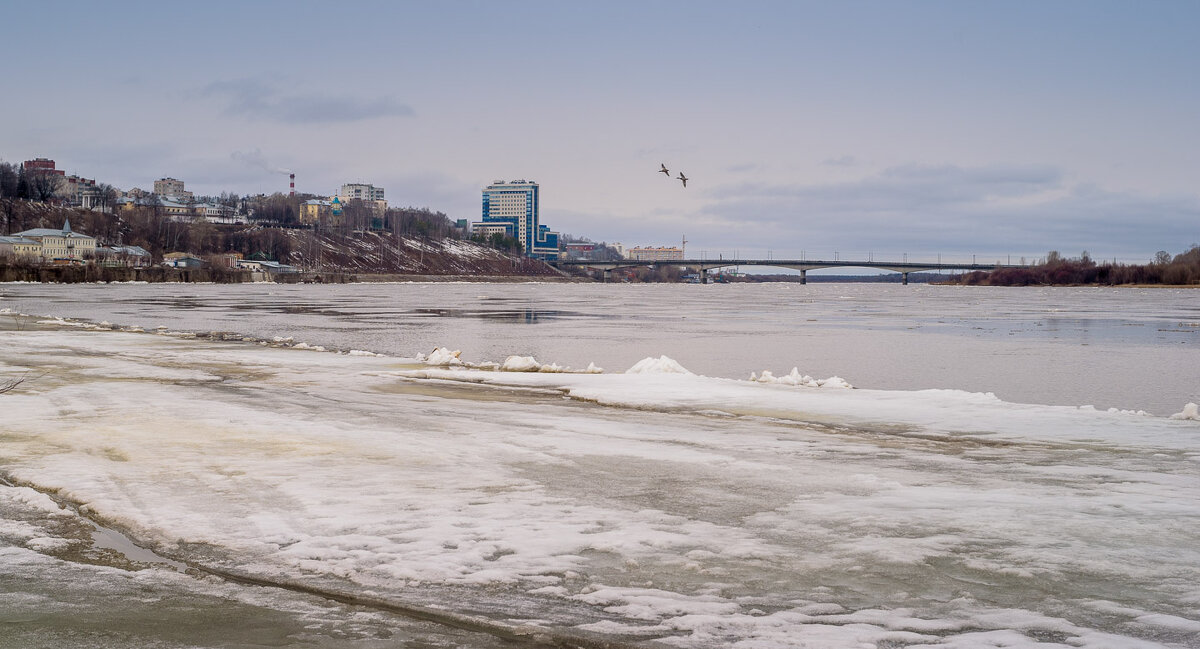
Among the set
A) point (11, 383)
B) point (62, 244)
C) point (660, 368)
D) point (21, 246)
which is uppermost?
point (62, 244)

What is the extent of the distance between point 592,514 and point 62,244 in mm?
185503

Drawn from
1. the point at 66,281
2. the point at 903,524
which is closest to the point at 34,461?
the point at 903,524

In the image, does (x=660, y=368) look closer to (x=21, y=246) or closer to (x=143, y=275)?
(x=143, y=275)

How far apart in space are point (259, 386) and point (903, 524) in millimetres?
12327

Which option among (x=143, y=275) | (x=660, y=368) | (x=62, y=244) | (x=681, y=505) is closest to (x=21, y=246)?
(x=62, y=244)

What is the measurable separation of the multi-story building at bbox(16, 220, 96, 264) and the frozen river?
167725 millimetres

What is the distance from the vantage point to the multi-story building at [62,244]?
15900 centimetres

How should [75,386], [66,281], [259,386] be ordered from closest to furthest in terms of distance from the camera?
[75,386], [259,386], [66,281]

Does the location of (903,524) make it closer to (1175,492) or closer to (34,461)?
(1175,492)

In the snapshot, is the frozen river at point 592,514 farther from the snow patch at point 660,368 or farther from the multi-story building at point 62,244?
the multi-story building at point 62,244

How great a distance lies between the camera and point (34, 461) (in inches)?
348

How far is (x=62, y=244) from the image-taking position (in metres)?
163

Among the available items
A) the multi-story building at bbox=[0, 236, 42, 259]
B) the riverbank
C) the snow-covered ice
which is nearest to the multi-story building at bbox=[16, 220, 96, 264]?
the multi-story building at bbox=[0, 236, 42, 259]

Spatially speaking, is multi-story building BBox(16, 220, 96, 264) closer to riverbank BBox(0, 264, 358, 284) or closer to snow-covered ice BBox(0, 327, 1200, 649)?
riverbank BBox(0, 264, 358, 284)
